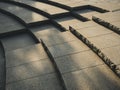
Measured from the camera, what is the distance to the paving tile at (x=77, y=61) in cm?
367

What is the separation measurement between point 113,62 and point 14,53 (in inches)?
98.8

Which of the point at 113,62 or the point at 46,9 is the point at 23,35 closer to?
the point at 46,9

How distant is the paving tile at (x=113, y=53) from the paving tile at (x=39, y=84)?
3.44 ft

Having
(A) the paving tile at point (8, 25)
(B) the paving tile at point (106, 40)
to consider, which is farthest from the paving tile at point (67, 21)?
(B) the paving tile at point (106, 40)

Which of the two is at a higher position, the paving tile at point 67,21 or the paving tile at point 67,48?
the paving tile at point 67,48

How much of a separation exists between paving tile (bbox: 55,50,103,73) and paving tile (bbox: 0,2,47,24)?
3.00 metres

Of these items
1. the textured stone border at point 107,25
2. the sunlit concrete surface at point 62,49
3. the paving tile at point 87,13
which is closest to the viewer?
the sunlit concrete surface at point 62,49

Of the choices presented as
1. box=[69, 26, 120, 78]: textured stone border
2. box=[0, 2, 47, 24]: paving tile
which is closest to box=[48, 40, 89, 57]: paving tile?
box=[69, 26, 120, 78]: textured stone border

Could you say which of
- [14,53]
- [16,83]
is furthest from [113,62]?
[14,53]

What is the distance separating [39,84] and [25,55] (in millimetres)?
1322

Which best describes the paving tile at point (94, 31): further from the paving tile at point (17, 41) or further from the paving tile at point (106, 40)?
the paving tile at point (17, 41)

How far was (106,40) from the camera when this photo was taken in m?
4.29

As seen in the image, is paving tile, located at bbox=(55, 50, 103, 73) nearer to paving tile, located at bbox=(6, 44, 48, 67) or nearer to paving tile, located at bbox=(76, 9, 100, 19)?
paving tile, located at bbox=(6, 44, 48, 67)

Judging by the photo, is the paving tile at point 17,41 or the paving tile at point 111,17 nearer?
the paving tile at point 111,17
